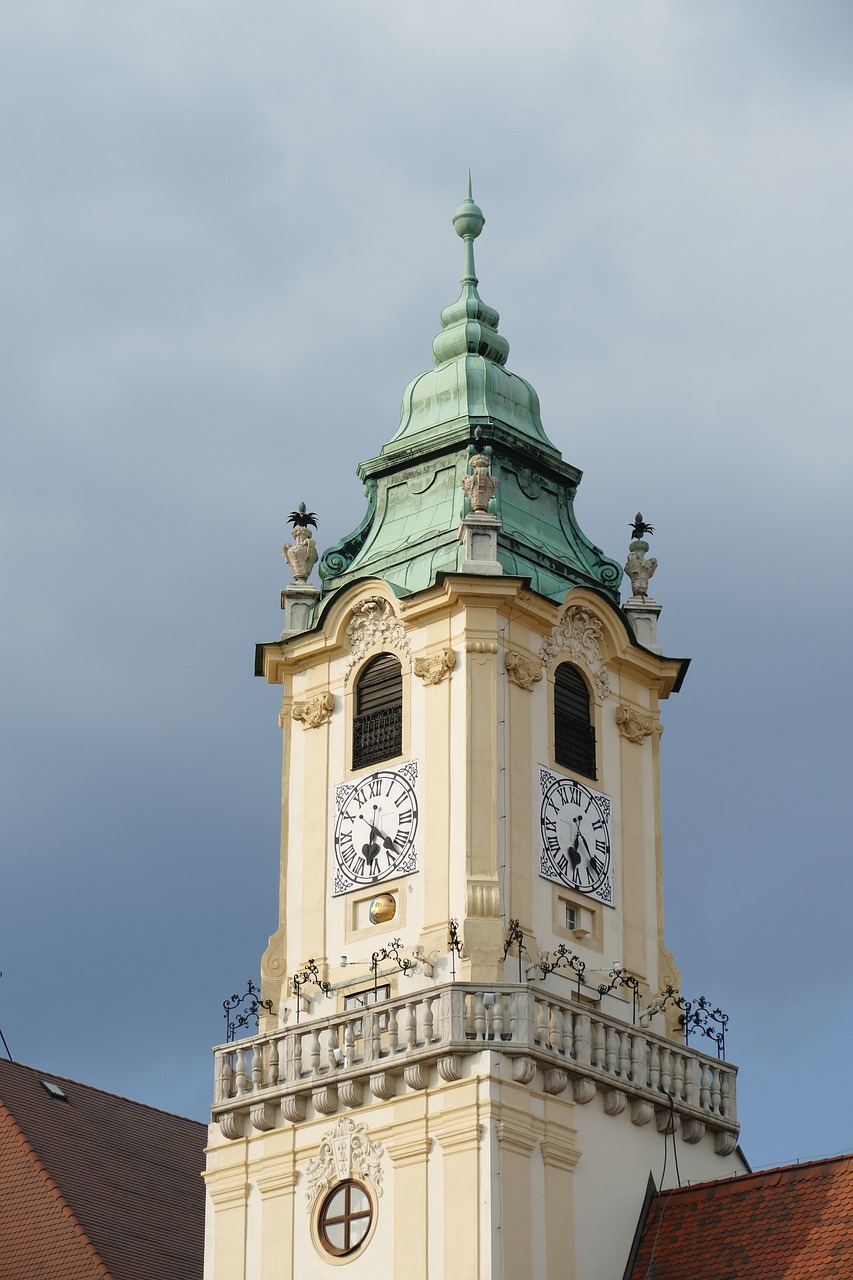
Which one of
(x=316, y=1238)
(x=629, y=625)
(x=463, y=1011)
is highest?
(x=629, y=625)

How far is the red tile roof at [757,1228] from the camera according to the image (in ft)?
118

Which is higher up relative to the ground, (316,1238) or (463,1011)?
(463,1011)

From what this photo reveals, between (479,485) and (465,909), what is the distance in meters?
6.22

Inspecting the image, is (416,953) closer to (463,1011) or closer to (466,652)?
(463,1011)

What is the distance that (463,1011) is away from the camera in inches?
1464

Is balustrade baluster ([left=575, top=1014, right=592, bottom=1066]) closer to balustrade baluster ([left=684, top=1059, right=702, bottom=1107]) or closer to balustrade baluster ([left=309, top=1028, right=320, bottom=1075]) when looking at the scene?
balustrade baluster ([left=684, top=1059, right=702, bottom=1107])

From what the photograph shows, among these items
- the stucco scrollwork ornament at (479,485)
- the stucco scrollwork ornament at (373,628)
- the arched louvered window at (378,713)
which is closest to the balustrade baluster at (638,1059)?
the arched louvered window at (378,713)

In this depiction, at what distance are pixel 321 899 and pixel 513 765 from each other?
10.4 ft

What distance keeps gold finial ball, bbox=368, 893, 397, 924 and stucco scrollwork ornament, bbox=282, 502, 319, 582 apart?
18.1 feet

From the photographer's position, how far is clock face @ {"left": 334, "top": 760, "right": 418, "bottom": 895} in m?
39.5

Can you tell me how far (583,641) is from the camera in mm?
41625

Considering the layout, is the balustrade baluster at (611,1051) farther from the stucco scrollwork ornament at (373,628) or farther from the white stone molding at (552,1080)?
the stucco scrollwork ornament at (373,628)

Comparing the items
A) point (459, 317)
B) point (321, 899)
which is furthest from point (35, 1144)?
point (459, 317)

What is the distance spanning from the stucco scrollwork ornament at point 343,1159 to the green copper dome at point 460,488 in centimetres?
752
